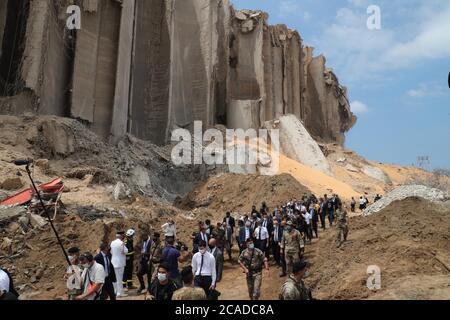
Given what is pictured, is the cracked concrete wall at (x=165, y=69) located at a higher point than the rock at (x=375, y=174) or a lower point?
higher

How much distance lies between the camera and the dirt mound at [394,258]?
24.4 ft

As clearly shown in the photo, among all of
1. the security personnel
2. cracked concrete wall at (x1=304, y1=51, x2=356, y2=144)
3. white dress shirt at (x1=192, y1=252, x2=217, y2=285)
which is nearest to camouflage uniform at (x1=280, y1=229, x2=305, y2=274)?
white dress shirt at (x1=192, y1=252, x2=217, y2=285)

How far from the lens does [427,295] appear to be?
6719 millimetres

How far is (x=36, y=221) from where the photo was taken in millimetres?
10852

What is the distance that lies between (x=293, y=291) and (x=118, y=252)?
15.8 feet

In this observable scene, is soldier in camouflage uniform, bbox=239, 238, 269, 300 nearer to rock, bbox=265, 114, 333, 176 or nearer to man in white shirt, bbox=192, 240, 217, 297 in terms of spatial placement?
man in white shirt, bbox=192, 240, 217, 297

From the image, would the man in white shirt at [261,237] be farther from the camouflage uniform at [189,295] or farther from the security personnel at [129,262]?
the camouflage uniform at [189,295]

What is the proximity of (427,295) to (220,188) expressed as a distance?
17.2 meters

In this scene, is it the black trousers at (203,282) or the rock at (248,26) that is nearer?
the black trousers at (203,282)

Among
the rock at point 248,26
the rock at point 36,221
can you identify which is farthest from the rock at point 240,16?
the rock at point 36,221

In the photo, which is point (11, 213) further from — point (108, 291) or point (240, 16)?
point (240, 16)

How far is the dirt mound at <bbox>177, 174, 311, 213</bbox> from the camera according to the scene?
72.1ft

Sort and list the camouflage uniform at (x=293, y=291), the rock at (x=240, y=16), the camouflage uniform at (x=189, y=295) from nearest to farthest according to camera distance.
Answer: the camouflage uniform at (x=189, y=295)
the camouflage uniform at (x=293, y=291)
the rock at (x=240, y=16)

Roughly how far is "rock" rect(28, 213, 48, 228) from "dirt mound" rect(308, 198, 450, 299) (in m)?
6.52
